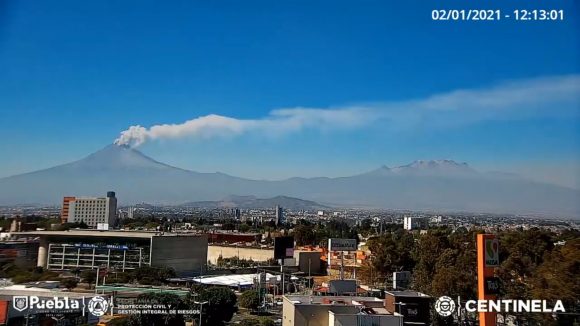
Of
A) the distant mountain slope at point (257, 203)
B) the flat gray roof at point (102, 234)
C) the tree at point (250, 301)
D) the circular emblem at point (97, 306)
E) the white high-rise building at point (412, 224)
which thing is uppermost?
the distant mountain slope at point (257, 203)

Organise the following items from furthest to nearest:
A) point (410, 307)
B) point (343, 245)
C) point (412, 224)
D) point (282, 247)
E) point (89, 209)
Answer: point (412, 224)
point (89, 209)
point (282, 247)
point (343, 245)
point (410, 307)

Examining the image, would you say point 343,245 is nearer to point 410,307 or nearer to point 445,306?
point 445,306

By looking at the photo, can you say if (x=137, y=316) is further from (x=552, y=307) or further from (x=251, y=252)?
(x=251, y=252)

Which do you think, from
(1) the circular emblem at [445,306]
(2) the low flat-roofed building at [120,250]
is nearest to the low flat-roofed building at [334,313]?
(1) the circular emblem at [445,306]

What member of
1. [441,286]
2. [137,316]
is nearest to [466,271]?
[441,286]

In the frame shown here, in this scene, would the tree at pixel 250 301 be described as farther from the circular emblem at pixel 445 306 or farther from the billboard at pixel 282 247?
the circular emblem at pixel 445 306

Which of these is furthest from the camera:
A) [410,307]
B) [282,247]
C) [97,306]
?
[282,247]

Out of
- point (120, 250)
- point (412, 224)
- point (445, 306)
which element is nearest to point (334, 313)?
point (445, 306)
